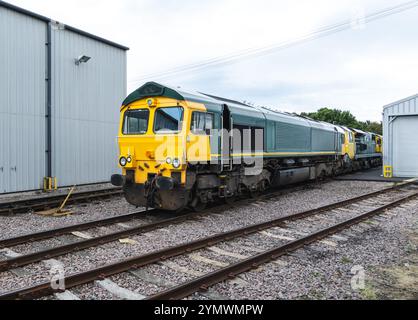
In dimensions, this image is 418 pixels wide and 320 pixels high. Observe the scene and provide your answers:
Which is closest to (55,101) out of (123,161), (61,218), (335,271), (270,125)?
(123,161)

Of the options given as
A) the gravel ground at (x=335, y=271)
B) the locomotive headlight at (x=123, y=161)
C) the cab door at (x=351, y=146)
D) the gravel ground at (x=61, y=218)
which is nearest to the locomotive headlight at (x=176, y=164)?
the locomotive headlight at (x=123, y=161)

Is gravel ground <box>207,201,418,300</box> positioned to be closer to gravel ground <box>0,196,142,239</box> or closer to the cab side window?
the cab side window

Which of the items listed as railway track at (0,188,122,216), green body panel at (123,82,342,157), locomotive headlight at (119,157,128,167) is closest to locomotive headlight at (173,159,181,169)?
green body panel at (123,82,342,157)

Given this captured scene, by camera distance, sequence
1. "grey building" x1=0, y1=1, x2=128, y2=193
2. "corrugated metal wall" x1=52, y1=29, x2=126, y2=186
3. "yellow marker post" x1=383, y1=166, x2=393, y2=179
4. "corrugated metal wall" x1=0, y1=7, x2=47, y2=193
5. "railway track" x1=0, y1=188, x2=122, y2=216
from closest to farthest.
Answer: "railway track" x1=0, y1=188, x2=122, y2=216, "corrugated metal wall" x1=0, y1=7, x2=47, y2=193, "grey building" x1=0, y1=1, x2=128, y2=193, "corrugated metal wall" x1=52, y1=29, x2=126, y2=186, "yellow marker post" x1=383, y1=166, x2=393, y2=179

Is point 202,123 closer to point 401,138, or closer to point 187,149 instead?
point 187,149

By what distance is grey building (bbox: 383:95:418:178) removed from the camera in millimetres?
20906

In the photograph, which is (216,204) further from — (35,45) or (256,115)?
(35,45)

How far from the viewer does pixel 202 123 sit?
9273mm

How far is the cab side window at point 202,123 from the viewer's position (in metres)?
8.96

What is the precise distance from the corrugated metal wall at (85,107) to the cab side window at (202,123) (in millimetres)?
8567

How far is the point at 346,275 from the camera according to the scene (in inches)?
213

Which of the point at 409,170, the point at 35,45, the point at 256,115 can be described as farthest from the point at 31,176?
the point at 409,170

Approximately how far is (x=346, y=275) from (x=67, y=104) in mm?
14003

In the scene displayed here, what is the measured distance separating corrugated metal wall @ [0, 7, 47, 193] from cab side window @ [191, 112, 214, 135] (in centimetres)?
837
